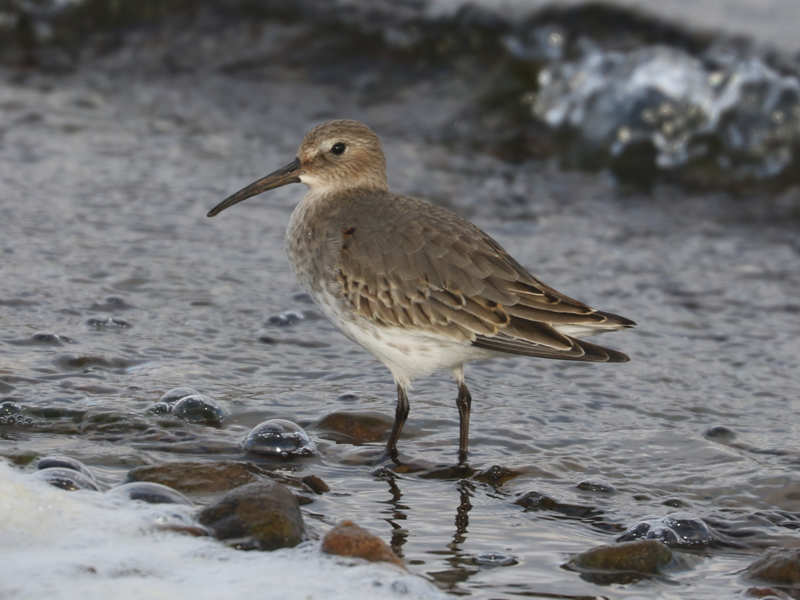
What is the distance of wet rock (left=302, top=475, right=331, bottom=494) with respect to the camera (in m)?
5.24

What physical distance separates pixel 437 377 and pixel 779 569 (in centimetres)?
245

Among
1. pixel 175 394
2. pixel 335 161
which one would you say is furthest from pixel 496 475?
pixel 335 161

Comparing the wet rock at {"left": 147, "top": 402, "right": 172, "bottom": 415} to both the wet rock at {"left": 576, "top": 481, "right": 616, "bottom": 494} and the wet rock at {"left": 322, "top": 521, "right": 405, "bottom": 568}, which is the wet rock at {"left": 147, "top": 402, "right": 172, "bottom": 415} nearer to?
the wet rock at {"left": 322, "top": 521, "right": 405, "bottom": 568}

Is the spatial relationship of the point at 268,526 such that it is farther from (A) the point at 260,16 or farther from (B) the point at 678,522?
(A) the point at 260,16

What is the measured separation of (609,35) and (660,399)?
5811 mm

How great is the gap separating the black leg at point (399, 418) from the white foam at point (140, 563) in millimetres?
1158

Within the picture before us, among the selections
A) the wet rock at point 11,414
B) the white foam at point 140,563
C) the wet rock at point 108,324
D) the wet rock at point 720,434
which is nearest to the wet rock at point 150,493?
the white foam at point 140,563

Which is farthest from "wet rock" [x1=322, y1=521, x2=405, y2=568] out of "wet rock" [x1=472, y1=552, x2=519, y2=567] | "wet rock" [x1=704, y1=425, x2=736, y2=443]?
"wet rock" [x1=704, y1=425, x2=736, y2=443]

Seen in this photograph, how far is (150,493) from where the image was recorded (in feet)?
15.9

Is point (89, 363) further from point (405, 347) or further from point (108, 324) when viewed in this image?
point (405, 347)

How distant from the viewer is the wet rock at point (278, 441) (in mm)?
5535

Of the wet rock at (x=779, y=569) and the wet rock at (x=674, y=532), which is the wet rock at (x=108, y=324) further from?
the wet rock at (x=779, y=569)

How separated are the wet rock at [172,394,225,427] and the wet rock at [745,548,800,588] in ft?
7.69

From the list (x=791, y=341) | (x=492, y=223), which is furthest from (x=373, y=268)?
(x=492, y=223)
